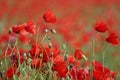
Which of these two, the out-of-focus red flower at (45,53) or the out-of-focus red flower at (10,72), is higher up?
the out-of-focus red flower at (45,53)

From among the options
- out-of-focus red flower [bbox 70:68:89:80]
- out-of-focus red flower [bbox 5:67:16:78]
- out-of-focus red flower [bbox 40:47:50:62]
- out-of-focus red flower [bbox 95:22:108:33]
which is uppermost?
out-of-focus red flower [bbox 95:22:108:33]

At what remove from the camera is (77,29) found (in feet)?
30.7

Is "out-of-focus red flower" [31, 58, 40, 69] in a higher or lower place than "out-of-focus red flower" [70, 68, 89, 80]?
higher

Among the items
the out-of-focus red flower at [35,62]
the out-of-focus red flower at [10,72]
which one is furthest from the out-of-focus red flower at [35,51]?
the out-of-focus red flower at [10,72]

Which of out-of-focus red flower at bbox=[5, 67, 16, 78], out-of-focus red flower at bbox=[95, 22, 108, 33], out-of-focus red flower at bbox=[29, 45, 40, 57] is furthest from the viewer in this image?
out-of-focus red flower at bbox=[95, 22, 108, 33]

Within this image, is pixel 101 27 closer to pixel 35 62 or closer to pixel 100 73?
pixel 100 73

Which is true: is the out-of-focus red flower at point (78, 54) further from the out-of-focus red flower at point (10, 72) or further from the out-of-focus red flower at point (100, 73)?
the out-of-focus red flower at point (10, 72)

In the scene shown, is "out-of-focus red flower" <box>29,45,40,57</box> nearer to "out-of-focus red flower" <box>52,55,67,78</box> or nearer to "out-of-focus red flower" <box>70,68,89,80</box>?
"out-of-focus red flower" <box>52,55,67,78</box>

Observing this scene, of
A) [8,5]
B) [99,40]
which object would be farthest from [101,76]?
[8,5]

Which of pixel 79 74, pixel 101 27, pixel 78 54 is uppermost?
pixel 101 27

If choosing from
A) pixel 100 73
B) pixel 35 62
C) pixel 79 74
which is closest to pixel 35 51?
pixel 35 62

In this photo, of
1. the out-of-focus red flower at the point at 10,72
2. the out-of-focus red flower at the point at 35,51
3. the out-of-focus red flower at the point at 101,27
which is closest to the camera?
the out-of-focus red flower at the point at 10,72

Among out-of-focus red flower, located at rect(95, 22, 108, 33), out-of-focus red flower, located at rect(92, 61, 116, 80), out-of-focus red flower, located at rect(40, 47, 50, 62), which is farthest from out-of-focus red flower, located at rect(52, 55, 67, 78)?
out-of-focus red flower, located at rect(95, 22, 108, 33)

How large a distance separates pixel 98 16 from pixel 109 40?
309 inches
